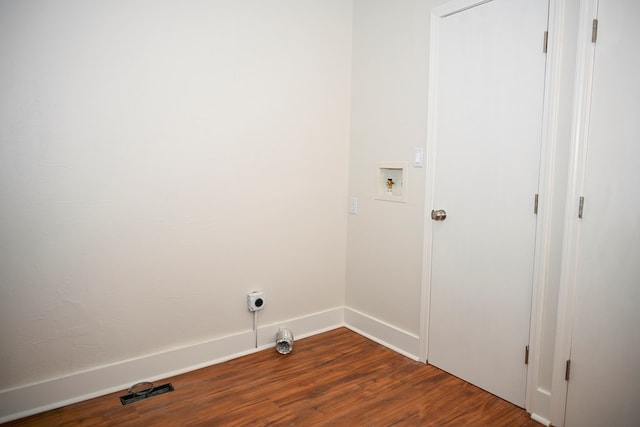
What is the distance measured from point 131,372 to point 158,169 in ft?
3.95

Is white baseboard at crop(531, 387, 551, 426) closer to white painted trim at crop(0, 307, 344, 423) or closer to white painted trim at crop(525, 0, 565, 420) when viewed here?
white painted trim at crop(525, 0, 565, 420)

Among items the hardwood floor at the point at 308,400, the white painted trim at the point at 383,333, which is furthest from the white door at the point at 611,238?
the white painted trim at the point at 383,333

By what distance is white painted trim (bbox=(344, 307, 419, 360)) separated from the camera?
2.94 meters

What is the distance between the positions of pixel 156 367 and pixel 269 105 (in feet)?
6.02

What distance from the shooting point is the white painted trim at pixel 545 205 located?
209cm

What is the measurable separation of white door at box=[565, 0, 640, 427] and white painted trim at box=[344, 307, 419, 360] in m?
1.07

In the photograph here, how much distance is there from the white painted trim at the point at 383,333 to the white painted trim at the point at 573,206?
36.7 inches

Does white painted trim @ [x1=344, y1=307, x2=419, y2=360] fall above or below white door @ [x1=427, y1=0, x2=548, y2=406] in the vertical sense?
below

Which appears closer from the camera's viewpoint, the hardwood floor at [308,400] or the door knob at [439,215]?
the hardwood floor at [308,400]

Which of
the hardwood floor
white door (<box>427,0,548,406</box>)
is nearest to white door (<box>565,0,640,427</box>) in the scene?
white door (<box>427,0,548,406</box>)

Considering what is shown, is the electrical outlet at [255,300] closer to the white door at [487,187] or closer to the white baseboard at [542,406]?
the white door at [487,187]

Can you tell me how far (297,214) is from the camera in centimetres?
316

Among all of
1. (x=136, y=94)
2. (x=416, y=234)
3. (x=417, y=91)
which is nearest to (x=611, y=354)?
(x=416, y=234)

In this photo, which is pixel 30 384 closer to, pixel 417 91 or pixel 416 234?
pixel 416 234
